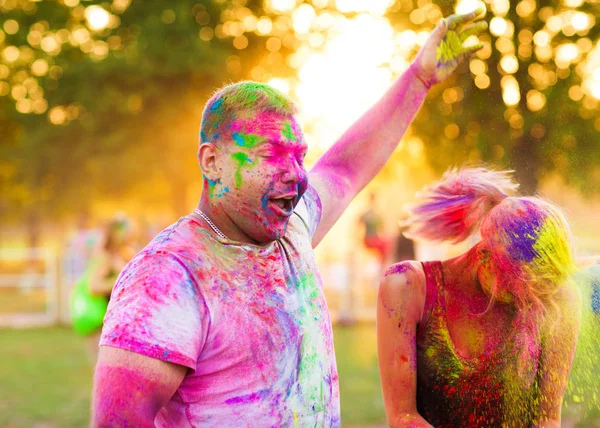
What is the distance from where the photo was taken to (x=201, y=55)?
21938mm

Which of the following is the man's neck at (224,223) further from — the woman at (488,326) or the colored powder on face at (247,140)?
the woman at (488,326)

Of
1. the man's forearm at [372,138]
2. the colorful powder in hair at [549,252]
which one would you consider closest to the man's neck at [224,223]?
the man's forearm at [372,138]

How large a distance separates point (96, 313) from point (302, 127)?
4683 millimetres

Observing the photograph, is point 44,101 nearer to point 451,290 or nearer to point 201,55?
point 201,55

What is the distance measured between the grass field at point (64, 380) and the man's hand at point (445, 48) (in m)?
4.24

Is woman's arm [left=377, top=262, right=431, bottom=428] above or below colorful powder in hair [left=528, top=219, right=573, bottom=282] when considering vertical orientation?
below

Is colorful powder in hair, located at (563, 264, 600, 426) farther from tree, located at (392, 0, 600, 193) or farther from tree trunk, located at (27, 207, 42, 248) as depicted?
tree trunk, located at (27, 207, 42, 248)

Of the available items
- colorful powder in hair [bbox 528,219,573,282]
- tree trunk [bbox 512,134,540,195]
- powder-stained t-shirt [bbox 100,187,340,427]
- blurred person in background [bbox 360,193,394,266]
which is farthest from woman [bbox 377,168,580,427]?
blurred person in background [bbox 360,193,394,266]

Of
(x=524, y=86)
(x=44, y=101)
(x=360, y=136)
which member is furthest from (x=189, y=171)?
(x=360, y=136)

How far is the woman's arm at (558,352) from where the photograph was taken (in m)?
2.41

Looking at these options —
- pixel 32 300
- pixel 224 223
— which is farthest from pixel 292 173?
pixel 32 300

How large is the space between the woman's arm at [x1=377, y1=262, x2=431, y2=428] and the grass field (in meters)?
3.93

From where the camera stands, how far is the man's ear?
1.86m

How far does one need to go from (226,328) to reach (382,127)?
1.09 meters
